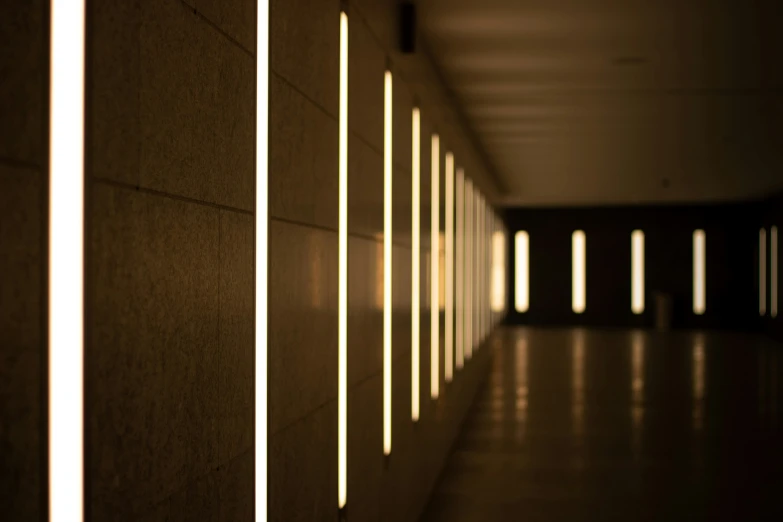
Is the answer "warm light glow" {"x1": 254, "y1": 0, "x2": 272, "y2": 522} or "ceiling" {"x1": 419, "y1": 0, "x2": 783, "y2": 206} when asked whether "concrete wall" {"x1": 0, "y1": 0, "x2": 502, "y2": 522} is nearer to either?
"warm light glow" {"x1": 254, "y1": 0, "x2": 272, "y2": 522}

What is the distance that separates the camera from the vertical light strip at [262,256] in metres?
2.48

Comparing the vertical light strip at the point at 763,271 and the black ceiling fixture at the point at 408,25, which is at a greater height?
the black ceiling fixture at the point at 408,25

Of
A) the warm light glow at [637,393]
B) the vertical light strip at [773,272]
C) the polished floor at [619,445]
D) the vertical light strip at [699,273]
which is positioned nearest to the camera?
the polished floor at [619,445]

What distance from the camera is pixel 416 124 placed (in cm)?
569

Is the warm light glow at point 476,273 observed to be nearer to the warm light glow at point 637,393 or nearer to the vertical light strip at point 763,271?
the warm light glow at point 637,393

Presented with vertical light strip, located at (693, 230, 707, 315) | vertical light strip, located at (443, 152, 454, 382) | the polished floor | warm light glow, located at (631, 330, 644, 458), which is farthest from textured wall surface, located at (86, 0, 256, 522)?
vertical light strip, located at (693, 230, 707, 315)

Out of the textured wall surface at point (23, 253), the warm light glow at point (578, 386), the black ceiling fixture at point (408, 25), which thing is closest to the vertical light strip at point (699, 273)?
the warm light glow at point (578, 386)

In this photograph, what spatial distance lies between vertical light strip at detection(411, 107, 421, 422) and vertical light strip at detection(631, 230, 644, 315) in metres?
18.2

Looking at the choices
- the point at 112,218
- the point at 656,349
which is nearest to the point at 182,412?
the point at 112,218

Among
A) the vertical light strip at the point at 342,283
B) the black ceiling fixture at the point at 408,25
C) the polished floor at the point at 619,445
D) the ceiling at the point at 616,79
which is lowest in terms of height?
the polished floor at the point at 619,445

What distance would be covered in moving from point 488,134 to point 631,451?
4335 mm

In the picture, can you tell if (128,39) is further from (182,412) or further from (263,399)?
(263,399)

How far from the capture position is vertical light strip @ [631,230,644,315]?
75.3 ft

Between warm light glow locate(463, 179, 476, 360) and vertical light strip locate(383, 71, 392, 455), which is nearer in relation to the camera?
vertical light strip locate(383, 71, 392, 455)
